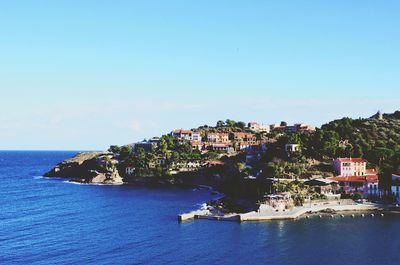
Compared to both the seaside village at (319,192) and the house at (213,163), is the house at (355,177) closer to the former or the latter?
the seaside village at (319,192)

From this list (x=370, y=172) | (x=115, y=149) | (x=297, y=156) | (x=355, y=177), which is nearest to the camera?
(x=355, y=177)

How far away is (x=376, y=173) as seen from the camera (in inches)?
4373

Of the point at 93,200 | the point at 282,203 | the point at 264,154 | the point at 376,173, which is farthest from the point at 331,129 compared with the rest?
the point at 93,200

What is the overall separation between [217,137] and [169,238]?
12103cm

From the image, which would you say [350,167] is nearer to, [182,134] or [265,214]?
[265,214]

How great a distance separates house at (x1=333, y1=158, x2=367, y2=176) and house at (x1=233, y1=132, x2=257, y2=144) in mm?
70072

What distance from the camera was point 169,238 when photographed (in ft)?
221

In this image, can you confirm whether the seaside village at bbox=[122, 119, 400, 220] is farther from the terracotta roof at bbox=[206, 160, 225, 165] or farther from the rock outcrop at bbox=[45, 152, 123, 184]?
the rock outcrop at bbox=[45, 152, 123, 184]

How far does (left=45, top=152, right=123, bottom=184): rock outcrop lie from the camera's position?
14950cm

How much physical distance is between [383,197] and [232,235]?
147ft

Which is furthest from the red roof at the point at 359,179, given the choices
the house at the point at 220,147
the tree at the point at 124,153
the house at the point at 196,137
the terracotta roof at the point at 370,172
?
the house at the point at 196,137

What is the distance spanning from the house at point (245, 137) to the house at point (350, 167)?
230ft

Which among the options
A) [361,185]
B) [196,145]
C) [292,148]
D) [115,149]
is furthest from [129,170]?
[361,185]

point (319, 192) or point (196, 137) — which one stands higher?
point (196, 137)
